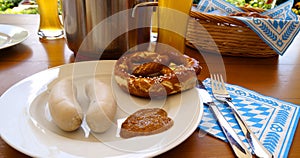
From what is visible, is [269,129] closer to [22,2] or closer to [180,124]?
[180,124]

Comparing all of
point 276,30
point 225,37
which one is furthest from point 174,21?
point 276,30

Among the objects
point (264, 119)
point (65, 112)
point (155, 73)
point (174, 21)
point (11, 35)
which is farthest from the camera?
point (11, 35)

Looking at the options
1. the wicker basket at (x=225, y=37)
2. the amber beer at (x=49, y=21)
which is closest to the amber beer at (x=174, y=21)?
the wicker basket at (x=225, y=37)

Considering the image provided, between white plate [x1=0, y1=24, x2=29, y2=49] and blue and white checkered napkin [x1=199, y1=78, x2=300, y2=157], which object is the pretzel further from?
white plate [x1=0, y1=24, x2=29, y2=49]

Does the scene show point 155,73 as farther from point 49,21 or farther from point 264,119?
point 49,21

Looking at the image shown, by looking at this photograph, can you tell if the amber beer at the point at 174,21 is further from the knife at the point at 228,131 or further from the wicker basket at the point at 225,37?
the knife at the point at 228,131

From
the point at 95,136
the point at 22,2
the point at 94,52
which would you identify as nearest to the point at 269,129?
the point at 95,136
